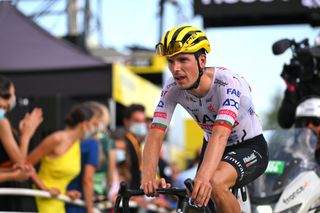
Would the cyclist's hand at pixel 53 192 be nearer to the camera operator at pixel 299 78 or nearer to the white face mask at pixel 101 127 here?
the white face mask at pixel 101 127

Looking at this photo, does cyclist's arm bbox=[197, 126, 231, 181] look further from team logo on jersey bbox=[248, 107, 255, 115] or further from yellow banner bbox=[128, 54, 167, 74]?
yellow banner bbox=[128, 54, 167, 74]

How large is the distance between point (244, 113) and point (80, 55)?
25.0ft

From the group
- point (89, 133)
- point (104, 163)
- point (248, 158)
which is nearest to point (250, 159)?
point (248, 158)

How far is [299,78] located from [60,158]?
2.60 meters

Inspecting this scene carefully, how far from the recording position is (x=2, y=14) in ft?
43.4

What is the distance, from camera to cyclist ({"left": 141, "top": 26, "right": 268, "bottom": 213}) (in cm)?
535

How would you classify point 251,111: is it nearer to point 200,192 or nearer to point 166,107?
point 166,107

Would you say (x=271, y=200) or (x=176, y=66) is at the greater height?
(x=176, y=66)

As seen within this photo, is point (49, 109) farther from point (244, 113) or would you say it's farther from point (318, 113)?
point (244, 113)

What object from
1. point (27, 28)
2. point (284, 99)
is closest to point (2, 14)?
point (27, 28)

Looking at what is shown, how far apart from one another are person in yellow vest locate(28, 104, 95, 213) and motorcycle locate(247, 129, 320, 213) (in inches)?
78.4

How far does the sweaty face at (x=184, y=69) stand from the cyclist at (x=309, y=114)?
88.6 inches

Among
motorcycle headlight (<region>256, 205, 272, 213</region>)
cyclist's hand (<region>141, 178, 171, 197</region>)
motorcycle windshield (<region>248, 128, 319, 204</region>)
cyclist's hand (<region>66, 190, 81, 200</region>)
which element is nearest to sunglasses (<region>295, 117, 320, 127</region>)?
motorcycle windshield (<region>248, 128, 319, 204</region>)

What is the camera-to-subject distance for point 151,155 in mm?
5766
